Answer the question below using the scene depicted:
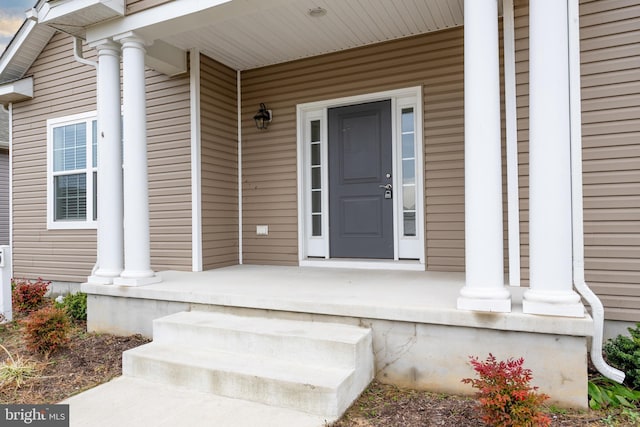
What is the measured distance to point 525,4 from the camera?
126 inches

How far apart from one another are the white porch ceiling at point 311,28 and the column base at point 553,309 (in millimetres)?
2679

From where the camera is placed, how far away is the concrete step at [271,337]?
2.43m

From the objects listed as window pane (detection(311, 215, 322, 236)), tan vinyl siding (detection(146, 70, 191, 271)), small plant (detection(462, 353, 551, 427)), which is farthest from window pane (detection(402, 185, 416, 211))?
small plant (detection(462, 353, 551, 427))

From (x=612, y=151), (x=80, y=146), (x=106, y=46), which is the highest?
(x=106, y=46)

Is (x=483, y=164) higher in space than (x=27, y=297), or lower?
higher

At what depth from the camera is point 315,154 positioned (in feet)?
16.1

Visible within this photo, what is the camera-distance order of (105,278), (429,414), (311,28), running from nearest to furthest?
(429,414), (105,278), (311,28)

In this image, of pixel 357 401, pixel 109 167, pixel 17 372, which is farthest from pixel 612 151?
pixel 17 372

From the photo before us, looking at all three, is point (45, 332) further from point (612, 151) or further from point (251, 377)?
point (612, 151)

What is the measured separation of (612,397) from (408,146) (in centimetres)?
282

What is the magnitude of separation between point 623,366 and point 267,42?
4142mm

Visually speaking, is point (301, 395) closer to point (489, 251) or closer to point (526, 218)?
point (489, 251)

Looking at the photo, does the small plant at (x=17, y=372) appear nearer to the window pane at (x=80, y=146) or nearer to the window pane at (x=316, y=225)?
the window pane at (x=316, y=225)

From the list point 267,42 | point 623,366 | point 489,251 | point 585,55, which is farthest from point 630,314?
point 267,42
